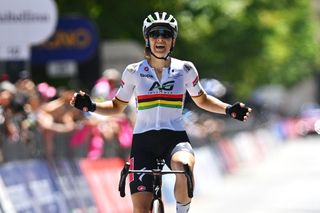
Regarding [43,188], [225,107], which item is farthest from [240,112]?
[43,188]

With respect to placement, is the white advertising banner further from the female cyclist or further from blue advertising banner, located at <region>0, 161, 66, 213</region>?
the female cyclist

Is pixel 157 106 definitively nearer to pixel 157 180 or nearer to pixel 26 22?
pixel 157 180

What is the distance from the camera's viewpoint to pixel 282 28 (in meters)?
45.6

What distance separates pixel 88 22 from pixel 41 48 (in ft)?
3.55

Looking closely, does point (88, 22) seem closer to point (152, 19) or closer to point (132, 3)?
point (132, 3)

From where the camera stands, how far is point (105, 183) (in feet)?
58.1

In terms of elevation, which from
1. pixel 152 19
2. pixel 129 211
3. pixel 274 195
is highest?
pixel 152 19

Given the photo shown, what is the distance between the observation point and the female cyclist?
9.49m

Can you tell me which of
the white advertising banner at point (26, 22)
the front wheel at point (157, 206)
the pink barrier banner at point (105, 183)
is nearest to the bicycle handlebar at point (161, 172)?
the front wheel at point (157, 206)

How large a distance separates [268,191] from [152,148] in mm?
15690

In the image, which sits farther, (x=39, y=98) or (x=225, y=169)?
(x=225, y=169)

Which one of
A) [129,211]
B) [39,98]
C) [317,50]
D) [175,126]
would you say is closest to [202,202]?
[129,211]

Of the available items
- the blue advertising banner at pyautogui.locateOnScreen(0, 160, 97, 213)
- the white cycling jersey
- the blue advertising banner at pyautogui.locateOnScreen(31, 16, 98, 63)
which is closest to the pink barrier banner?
the blue advertising banner at pyautogui.locateOnScreen(0, 160, 97, 213)

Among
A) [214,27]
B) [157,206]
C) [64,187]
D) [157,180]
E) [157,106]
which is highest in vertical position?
[157,106]
